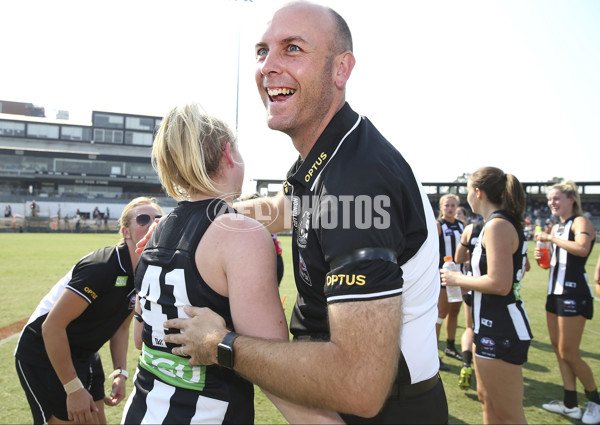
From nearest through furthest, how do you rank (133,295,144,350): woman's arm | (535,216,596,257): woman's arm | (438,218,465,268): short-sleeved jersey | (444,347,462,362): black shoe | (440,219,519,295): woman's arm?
(133,295,144,350): woman's arm
(440,219,519,295): woman's arm
(535,216,596,257): woman's arm
(444,347,462,362): black shoe
(438,218,465,268): short-sleeved jersey

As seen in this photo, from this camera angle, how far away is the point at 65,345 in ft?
8.96

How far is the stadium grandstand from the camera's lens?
5066 centimetres

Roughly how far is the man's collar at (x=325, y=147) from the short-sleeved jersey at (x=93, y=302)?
1931 millimetres

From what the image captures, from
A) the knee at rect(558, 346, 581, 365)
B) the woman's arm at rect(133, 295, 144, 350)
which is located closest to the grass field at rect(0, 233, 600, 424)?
the knee at rect(558, 346, 581, 365)

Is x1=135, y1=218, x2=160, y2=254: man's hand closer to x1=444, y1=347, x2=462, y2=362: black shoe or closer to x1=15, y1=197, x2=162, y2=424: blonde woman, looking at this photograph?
x1=15, y1=197, x2=162, y2=424: blonde woman

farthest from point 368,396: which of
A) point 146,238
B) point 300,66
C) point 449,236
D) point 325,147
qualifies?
point 449,236

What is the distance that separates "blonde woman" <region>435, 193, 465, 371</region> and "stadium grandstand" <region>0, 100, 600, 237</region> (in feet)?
140

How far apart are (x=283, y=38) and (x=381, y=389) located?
1.43m

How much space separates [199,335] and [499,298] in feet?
9.54

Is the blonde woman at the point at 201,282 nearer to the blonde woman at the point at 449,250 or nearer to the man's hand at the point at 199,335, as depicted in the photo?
the man's hand at the point at 199,335

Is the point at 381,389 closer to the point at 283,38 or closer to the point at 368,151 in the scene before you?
the point at 368,151

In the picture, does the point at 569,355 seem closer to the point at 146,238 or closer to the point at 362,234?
the point at 362,234

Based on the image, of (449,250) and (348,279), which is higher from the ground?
(348,279)

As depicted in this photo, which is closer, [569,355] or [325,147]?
[325,147]
